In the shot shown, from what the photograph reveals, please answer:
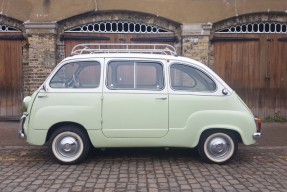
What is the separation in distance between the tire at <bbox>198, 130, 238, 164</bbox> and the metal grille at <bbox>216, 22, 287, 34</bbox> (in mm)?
4917

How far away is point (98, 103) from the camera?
645 centimetres

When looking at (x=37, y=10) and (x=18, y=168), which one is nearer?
(x=18, y=168)

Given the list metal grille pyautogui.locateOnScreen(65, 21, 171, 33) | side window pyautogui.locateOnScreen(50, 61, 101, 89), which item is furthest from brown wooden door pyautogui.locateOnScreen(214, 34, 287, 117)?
side window pyautogui.locateOnScreen(50, 61, 101, 89)

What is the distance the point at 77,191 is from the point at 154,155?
228 centimetres

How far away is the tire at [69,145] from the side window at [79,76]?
737 mm

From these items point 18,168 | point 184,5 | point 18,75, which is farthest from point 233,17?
point 18,168

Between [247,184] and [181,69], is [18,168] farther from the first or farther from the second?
[247,184]

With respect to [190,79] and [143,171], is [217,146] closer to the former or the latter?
[190,79]

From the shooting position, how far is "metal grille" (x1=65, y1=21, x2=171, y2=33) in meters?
10.7

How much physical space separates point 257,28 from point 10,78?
702cm

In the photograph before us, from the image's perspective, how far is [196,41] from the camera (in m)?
10.6

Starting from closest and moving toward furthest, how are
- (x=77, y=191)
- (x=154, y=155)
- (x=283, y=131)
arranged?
(x=77, y=191)
(x=154, y=155)
(x=283, y=131)

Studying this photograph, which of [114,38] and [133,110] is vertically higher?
[114,38]

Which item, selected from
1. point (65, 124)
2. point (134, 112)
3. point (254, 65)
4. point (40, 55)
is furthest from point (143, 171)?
point (254, 65)
